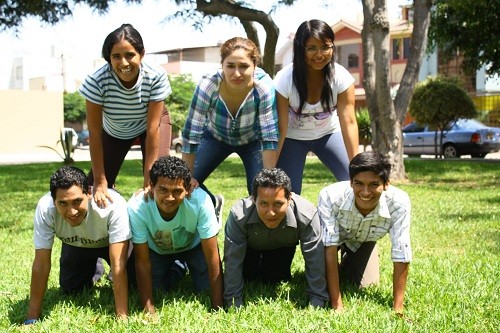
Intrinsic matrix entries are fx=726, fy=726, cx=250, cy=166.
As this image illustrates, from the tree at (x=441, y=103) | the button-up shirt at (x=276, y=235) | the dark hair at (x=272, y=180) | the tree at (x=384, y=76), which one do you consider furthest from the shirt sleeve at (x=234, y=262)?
the tree at (x=441, y=103)

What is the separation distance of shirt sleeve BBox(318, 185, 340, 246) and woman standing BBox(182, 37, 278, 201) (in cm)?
55

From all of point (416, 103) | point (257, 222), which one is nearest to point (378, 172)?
point (257, 222)

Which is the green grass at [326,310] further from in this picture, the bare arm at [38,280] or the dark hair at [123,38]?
the dark hair at [123,38]

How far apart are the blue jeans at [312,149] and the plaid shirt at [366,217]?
0.57 meters

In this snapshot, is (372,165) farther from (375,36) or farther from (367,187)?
(375,36)

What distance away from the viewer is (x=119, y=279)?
4.41 meters

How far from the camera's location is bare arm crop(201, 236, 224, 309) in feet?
Answer: 15.1

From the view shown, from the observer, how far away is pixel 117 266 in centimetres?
443

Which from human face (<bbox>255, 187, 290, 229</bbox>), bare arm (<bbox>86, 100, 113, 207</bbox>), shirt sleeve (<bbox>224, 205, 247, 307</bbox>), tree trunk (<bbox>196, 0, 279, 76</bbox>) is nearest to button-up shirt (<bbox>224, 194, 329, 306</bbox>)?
shirt sleeve (<bbox>224, 205, 247, 307</bbox>)

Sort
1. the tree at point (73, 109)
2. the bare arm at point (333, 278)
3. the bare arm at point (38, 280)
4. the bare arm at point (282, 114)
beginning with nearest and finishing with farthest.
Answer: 1. the bare arm at point (38, 280)
2. the bare arm at point (333, 278)
3. the bare arm at point (282, 114)
4. the tree at point (73, 109)

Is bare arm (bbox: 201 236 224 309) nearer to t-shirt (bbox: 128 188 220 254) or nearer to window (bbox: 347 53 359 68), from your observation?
t-shirt (bbox: 128 188 220 254)

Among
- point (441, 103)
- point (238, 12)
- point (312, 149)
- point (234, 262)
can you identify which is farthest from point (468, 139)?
point (234, 262)

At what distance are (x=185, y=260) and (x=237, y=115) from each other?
1.08m

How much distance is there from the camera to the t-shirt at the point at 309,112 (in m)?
5.22
